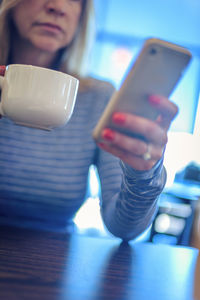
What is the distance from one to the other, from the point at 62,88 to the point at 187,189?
199 cm

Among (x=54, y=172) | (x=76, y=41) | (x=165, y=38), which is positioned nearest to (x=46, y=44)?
(x=76, y=41)

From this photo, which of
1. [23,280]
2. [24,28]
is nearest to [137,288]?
[23,280]

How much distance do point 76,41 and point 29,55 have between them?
188 millimetres

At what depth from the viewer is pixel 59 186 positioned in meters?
0.98

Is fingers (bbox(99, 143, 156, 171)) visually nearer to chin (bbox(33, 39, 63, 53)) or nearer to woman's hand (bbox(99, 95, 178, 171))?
woman's hand (bbox(99, 95, 178, 171))

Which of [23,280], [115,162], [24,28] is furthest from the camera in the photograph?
[24,28]

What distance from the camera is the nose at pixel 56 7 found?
977 millimetres

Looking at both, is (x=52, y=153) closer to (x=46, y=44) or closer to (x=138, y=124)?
(x=46, y=44)

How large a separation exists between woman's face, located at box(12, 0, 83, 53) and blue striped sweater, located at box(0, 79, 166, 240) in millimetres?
220

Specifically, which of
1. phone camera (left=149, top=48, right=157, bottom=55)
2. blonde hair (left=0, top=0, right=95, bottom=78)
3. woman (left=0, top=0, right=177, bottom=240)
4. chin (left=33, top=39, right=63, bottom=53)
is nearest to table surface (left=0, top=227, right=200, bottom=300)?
woman (left=0, top=0, right=177, bottom=240)

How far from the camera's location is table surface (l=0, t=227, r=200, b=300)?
0.36 m

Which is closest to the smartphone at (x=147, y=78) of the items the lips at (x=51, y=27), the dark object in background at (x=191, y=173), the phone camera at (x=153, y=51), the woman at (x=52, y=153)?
the phone camera at (x=153, y=51)

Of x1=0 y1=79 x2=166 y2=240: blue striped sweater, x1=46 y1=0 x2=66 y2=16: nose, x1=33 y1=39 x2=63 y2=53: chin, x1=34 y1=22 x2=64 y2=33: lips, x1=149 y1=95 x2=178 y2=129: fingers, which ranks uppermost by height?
x1=46 y1=0 x2=66 y2=16: nose

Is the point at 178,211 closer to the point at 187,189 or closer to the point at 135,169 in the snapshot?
the point at 187,189
